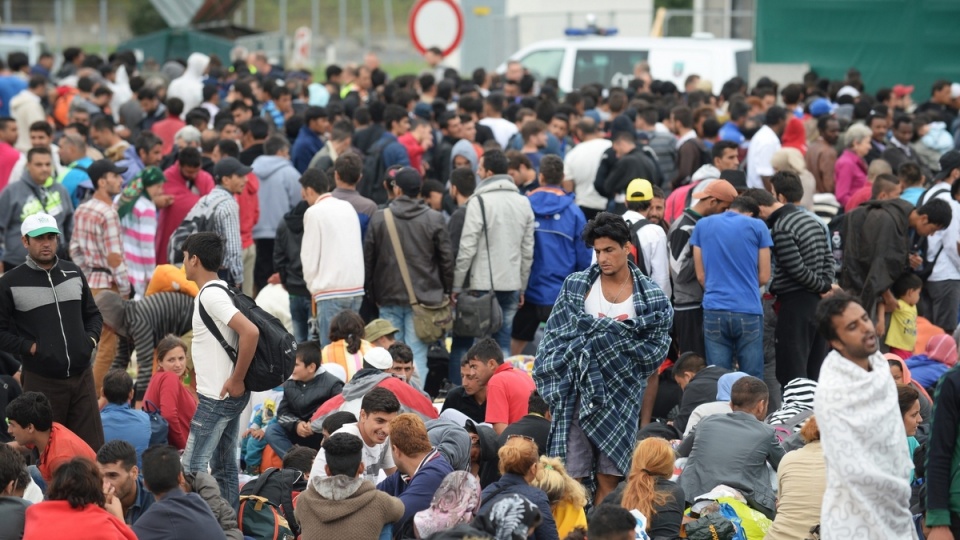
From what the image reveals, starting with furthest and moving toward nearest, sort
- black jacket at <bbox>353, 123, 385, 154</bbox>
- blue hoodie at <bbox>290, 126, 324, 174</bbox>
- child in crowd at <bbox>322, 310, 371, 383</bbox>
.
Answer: blue hoodie at <bbox>290, 126, 324, 174</bbox> → black jacket at <bbox>353, 123, 385, 154</bbox> → child in crowd at <bbox>322, 310, 371, 383</bbox>

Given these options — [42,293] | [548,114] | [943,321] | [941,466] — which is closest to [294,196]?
[548,114]

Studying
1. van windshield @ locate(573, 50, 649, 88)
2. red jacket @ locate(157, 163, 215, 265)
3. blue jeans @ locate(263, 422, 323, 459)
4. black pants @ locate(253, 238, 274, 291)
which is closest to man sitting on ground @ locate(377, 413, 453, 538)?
blue jeans @ locate(263, 422, 323, 459)

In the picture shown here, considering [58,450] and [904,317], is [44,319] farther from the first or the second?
[904,317]

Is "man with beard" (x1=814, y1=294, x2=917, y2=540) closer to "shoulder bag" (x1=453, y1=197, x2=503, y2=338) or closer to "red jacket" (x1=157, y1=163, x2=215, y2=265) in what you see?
"shoulder bag" (x1=453, y1=197, x2=503, y2=338)

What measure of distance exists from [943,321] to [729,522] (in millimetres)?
5438

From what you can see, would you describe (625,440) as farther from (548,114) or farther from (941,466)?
(548,114)

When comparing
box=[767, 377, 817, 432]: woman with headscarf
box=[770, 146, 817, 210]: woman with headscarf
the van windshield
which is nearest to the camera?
box=[767, 377, 817, 432]: woman with headscarf

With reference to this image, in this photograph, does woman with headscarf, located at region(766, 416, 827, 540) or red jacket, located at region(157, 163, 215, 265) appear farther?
red jacket, located at region(157, 163, 215, 265)

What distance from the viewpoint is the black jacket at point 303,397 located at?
8445 millimetres

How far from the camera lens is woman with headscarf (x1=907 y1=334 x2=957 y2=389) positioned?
975 cm

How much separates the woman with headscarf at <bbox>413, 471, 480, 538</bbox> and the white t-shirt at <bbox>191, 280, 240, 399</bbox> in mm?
1459

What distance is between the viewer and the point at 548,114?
1496cm

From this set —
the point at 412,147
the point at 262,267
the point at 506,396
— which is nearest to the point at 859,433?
the point at 506,396

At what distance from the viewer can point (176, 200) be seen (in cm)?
1125
